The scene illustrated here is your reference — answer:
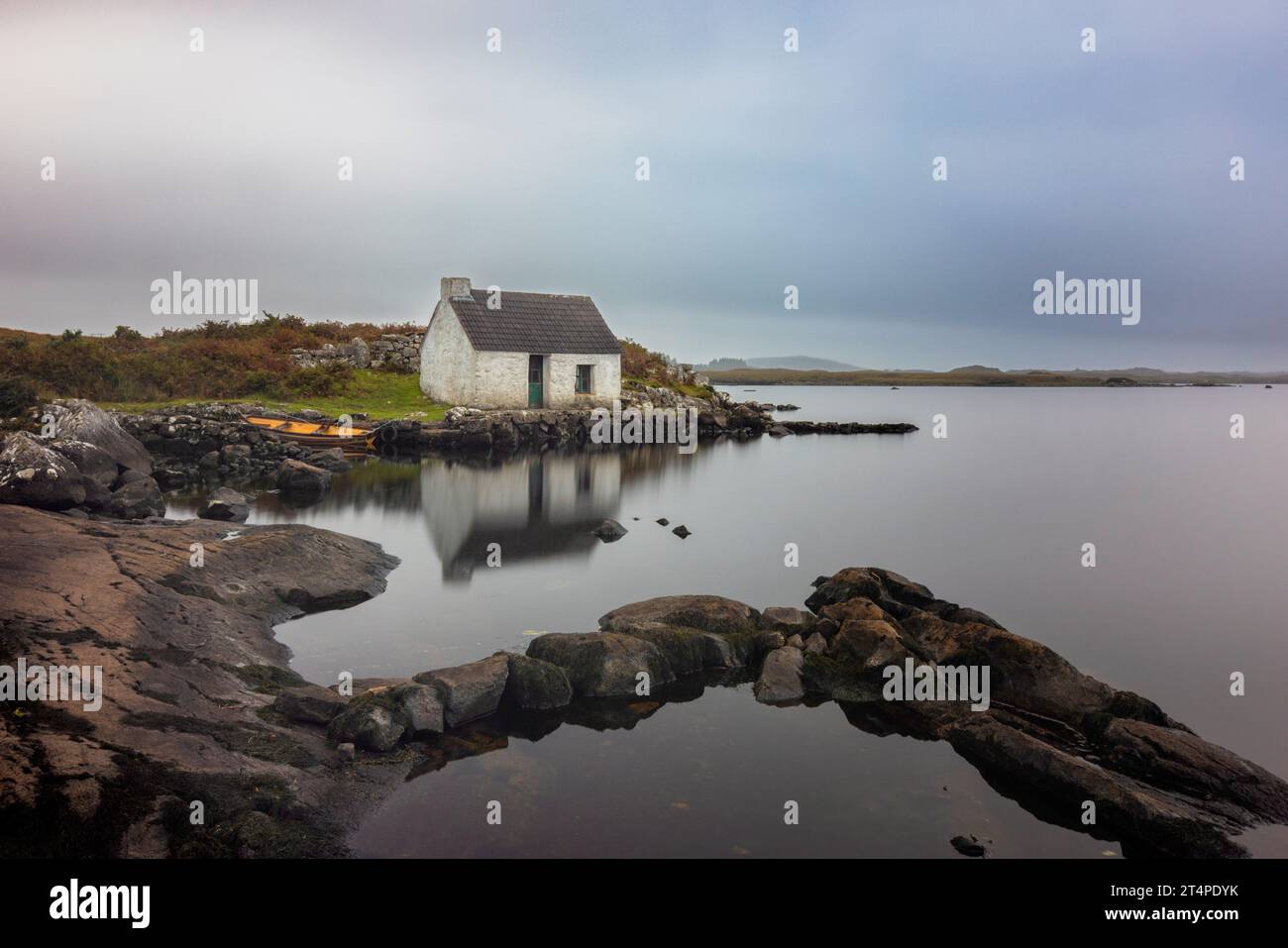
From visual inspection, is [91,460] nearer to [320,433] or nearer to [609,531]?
[609,531]

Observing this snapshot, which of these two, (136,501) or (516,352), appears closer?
(136,501)

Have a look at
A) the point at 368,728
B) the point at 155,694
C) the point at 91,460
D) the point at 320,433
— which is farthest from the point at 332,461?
the point at 368,728

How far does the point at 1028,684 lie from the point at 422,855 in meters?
7.27

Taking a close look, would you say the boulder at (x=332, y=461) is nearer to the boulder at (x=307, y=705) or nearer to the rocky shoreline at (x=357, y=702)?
the rocky shoreline at (x=357, y=702)

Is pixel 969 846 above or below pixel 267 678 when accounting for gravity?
below

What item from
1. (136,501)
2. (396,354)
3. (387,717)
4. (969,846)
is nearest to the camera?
(969,846)

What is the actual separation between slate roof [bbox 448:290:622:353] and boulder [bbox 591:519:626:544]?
20.8m

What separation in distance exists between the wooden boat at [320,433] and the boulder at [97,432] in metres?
7.79

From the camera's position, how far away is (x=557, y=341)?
42.2 m

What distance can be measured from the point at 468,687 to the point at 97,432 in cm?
1682

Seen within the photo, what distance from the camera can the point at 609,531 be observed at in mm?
20375
